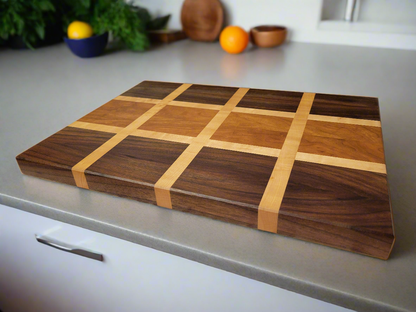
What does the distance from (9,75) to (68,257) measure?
2.78 feet

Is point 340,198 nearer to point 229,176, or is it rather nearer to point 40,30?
point 229,176

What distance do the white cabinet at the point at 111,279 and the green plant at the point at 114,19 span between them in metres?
0.91

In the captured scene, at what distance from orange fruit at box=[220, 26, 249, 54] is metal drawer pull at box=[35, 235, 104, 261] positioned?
0.94 meters

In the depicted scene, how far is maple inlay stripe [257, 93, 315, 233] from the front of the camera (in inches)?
16.0

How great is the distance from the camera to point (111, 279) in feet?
1.87

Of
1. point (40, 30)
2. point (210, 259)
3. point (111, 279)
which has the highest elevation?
point (40, 30)

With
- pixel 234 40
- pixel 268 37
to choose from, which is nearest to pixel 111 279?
pixel 234 40

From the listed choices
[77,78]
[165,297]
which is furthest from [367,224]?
[77,78]

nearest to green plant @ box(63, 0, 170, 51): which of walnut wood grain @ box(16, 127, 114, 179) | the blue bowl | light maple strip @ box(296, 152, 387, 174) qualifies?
the blue bowl

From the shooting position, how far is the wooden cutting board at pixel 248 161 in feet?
1.31

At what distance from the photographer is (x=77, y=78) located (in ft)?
3.61

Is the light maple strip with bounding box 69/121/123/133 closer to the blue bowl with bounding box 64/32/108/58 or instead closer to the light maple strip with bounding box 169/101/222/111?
the light maple strip with bounding box 169/101/222/111

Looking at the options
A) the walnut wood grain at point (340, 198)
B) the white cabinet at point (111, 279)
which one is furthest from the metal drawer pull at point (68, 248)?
the walnut wood grain at point (340, 198)

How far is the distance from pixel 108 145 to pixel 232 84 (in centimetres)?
52
